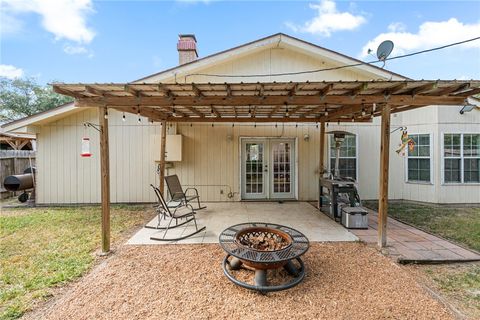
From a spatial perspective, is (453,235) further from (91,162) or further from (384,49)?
(91,162)

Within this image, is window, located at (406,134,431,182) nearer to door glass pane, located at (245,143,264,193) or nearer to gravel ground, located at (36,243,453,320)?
door glass pane, located at (245,143,264,193)

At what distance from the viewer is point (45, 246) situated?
394 cm

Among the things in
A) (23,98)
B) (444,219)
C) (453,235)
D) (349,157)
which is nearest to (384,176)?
(453,235)

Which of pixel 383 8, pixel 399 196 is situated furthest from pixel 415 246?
pixel 383 8

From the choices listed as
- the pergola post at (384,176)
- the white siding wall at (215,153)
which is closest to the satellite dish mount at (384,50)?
the pergola post at (384,176)

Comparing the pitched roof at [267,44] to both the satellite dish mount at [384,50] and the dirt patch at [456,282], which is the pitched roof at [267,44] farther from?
the dirt patch at [456,282]

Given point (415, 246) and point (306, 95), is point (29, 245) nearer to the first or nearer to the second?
point (306, 95)

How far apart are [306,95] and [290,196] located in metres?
4.19

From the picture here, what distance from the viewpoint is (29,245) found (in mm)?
3979

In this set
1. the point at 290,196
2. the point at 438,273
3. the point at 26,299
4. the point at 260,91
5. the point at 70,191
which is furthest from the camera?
the point at 290,196

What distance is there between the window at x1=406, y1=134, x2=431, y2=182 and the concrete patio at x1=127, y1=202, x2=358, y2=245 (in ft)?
11.6

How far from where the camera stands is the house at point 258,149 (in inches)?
267

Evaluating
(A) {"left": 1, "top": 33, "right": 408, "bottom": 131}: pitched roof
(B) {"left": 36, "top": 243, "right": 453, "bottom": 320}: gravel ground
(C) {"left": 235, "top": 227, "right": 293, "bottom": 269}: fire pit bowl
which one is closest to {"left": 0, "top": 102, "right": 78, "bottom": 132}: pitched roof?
(A) {"left": 1, "top": 33, "right": 408, "bottom": 131}: pitched roof

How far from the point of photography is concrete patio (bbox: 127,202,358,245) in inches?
165
